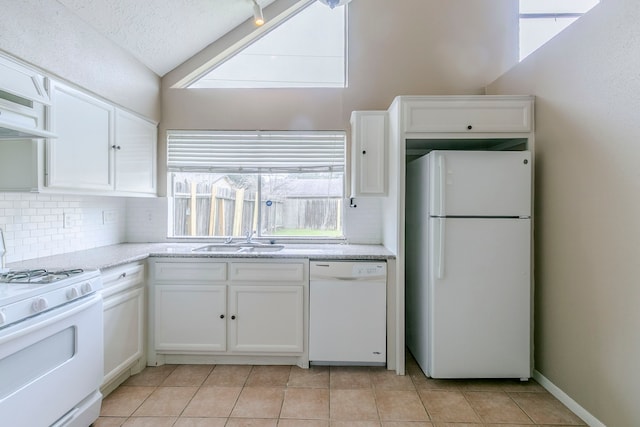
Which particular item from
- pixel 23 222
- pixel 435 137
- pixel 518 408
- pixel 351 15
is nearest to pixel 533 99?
pixel 435 137

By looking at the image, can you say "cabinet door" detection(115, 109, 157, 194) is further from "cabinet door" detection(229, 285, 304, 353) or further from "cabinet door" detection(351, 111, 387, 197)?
"cabinet door" detection(351, 111, 387, 197)

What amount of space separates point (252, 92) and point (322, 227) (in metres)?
1.48

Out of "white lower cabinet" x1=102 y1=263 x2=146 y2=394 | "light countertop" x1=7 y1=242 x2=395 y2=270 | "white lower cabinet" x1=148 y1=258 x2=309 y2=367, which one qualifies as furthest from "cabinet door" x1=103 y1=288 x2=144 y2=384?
"light countertop" x1=7 y1=242 x2=395 y2=270

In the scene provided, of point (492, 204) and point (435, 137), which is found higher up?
point (435, 137)

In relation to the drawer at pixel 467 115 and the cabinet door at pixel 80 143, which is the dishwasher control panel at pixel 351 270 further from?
the cabinet door at pixel 80 143

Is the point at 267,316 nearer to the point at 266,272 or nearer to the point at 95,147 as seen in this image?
the point at 266,272

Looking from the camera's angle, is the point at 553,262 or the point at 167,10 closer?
the point at 553,262

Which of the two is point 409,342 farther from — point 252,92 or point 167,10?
point 167,10

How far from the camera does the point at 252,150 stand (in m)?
3.29

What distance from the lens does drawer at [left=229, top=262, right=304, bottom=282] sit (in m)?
2.61

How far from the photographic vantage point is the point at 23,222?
7.27 feet

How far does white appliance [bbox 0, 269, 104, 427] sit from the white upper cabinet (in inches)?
28.1

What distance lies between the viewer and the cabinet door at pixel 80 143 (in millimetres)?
2086

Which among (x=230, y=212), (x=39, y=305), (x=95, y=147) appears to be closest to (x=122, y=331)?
(x=39, y=305)
